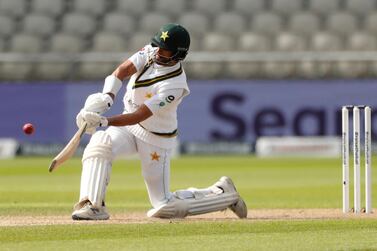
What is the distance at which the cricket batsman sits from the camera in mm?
7133

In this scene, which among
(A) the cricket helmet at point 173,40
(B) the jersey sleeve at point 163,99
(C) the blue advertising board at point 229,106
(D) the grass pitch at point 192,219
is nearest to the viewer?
(D) the grass pitch at point 192,219

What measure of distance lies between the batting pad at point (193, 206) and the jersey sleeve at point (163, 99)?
27.0 inches

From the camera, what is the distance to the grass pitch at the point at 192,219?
5984 millimetres

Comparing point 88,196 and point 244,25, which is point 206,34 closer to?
point 244,25

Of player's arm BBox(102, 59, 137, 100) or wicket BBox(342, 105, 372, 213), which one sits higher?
player's arm BBox(102, 59, 137, 100)

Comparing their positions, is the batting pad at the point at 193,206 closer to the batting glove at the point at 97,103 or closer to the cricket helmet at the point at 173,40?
the batting glove at the point at 97,103

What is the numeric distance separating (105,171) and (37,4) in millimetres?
13192

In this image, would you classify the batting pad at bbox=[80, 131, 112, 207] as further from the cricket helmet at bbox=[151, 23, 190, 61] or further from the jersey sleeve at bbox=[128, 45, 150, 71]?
the cricket helmet at bbox=[151, 23, 190, 61]

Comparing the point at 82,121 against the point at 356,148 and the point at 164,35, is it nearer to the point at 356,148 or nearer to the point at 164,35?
the point at 164,35

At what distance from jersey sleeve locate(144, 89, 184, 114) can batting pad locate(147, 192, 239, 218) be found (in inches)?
27.0

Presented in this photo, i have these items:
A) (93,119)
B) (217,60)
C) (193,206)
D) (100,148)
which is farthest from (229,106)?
(93,119)

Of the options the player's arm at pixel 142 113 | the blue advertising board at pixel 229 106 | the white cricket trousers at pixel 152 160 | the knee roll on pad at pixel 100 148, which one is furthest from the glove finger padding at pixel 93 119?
the blue advertising board at pixel 229 106

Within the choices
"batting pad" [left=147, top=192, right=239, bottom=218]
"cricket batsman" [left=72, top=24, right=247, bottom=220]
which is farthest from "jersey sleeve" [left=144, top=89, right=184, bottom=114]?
"batting pad" [left=147, top=192, right=239, bottom=218]

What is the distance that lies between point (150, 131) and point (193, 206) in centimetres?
58
